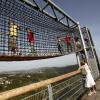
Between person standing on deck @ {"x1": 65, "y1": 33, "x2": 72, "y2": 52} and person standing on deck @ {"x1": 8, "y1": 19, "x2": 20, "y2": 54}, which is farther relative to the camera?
person standing on deck @ {"x1": 65, "y1": 33, "x2": 72, "y2": 52}

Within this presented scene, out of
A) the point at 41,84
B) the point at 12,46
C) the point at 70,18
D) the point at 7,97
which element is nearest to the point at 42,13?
the point at 12,46

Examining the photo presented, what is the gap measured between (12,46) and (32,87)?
2.86m

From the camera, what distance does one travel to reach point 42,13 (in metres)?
8.44

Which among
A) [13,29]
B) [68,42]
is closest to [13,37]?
[13,29]

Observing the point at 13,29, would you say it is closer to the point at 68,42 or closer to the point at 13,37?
the point at 13,37

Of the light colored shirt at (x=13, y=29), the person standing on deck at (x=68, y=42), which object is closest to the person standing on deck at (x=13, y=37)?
the light colored shirt at (x=13, y=29)

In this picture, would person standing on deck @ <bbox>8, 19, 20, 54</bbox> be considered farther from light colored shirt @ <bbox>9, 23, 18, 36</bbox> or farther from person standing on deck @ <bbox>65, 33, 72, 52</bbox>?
person standing on deck @ <bbox>65, 33, 72, 52</bbox>

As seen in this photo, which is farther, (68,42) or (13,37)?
(68,42)

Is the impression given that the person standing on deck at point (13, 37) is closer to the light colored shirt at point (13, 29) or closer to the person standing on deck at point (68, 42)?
the light colored shirt at point (13, 29)

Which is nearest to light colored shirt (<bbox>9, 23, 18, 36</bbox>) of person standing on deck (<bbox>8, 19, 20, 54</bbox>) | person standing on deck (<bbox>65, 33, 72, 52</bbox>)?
person standing on deck (<bbox>8, 19, 20, 54</bbox>)

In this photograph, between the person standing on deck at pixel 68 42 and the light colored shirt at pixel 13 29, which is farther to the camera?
the person standing on deck at pixel 68 42

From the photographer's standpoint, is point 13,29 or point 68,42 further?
point 68,42

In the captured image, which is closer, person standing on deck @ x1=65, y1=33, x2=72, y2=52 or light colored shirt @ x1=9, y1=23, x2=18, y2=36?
light colored shirt @ x1=9, y1=23, x2=18, y2=36

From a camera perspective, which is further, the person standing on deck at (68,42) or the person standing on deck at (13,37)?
the person standing on deck at (68,42)
